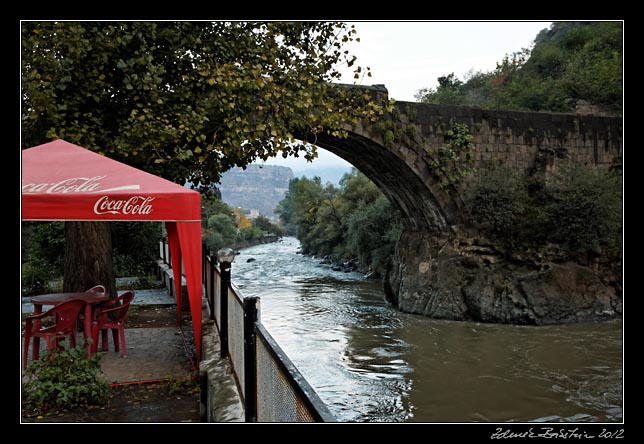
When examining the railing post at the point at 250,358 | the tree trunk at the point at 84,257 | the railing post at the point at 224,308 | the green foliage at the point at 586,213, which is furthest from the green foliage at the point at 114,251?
the green foliage at the point at 586,213

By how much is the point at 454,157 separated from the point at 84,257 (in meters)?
10.1

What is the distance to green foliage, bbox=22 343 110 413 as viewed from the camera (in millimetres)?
4289

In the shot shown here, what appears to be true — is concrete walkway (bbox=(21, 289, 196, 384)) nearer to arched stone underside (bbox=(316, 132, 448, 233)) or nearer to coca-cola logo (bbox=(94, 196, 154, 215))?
coca-cola logo (bbox=(94, 196, 154, 215))

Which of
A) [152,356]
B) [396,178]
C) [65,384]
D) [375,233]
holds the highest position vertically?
[396,178]

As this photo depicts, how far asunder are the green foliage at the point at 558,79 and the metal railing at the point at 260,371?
1993cm

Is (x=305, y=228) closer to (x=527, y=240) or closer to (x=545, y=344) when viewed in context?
(x=527, y=240)

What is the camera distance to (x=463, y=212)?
1474cm

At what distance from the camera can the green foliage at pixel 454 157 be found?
14.4m

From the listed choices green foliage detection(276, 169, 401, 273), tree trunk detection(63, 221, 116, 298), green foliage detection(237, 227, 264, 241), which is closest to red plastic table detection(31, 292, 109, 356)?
tree trunk detection(63, 221, 116, 298)

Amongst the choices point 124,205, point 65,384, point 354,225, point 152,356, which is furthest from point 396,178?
point 65,384

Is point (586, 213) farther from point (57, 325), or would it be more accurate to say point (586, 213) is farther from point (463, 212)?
point (57, 325)

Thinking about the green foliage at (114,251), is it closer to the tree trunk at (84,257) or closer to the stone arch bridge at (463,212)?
the tree trunk at (84,257)

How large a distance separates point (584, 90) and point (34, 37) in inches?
837
